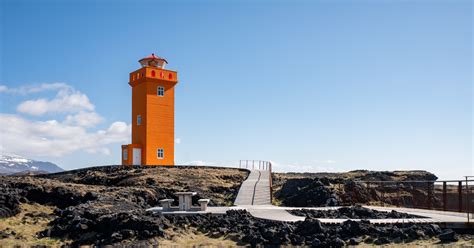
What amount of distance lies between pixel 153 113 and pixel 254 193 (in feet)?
54.9

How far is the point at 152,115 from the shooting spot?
39.4m

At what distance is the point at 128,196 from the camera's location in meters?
23.3

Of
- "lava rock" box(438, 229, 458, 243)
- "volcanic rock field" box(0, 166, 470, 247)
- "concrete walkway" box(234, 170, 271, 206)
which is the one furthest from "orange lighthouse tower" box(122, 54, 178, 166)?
"lava rock" box(438, 229, 458, 243)

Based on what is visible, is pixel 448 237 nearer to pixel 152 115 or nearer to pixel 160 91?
pixel 152 115

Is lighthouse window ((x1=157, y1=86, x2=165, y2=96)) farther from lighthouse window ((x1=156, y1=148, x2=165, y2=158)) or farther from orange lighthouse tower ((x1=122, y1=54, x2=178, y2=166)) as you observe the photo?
lighthouse window ((x1=156, y1=148, x2=165, y2=158))

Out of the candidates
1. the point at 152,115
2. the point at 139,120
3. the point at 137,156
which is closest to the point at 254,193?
the point at 137,156

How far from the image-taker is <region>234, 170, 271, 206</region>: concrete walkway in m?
23.6

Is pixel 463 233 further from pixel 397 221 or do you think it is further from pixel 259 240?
pixel 259 240

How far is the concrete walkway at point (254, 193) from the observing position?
23.6 meters

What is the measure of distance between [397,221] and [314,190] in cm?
923

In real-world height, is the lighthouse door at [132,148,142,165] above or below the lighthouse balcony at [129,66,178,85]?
below

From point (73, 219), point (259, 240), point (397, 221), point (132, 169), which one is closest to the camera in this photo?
point (259, 240)

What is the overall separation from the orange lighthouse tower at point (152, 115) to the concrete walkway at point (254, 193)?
11.6 metres

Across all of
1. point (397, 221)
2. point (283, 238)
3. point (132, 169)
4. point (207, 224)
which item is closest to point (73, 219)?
point (207, 224)
